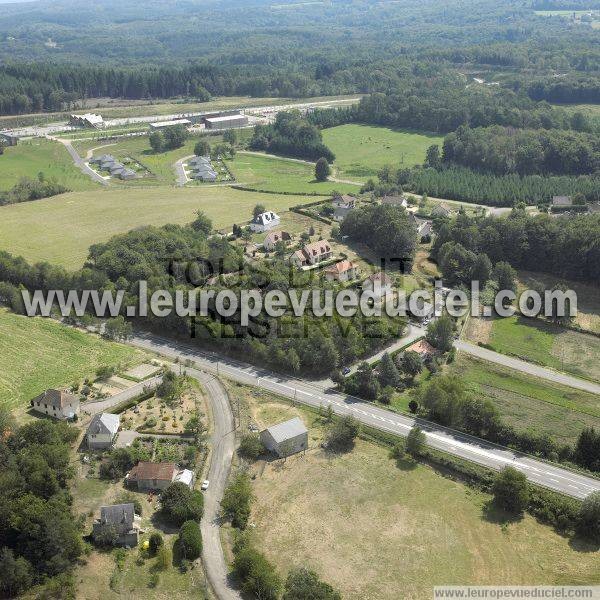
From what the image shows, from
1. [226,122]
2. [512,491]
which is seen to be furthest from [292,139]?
[512,491]

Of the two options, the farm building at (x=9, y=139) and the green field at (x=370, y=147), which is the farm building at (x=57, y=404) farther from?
the farm building at (x=9, y=139)

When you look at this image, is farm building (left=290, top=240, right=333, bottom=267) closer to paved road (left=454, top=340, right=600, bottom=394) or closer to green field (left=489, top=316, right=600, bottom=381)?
paved road (left=454, top=340, right=600, bottom=394)

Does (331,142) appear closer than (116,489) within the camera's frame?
No

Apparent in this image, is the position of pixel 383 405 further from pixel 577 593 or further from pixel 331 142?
pixel 331 142

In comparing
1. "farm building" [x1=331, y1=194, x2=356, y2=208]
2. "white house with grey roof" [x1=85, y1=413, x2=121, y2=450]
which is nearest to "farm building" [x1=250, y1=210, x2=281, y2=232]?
"farm building" [x1=331, y1=194, x2=356, y2=208]

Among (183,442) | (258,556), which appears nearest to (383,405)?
(183,442)

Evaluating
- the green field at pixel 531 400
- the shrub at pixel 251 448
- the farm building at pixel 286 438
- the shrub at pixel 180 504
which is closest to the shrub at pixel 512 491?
the green field at pixel 531 400
